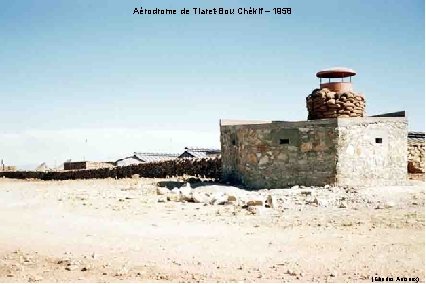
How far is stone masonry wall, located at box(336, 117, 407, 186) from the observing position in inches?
498

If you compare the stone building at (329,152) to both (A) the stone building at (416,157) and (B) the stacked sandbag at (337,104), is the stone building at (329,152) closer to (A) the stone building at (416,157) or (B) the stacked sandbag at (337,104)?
(B) the stacked sandbag at (337,104)

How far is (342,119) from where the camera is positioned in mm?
A: 12609

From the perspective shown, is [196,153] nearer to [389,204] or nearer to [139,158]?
[139,158]

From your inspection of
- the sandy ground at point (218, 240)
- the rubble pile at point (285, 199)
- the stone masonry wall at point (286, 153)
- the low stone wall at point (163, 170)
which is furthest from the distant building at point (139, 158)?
the sandy ground at point (218, 240)

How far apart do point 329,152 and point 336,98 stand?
2.87m

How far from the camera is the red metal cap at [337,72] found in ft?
49.1

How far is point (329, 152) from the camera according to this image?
12711 mm

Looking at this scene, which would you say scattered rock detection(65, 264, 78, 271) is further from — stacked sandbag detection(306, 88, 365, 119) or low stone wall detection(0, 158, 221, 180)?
low stone wall detection(0, 158, 221, 180)

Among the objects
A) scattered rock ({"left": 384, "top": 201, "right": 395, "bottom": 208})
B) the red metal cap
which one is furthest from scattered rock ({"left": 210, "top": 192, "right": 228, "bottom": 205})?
the red metal cap

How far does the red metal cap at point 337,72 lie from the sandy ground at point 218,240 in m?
5.25

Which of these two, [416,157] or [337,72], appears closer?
[337,72]

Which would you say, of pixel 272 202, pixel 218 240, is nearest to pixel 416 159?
pixel 272 202

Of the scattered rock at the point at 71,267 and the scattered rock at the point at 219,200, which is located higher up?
the scattered rock at the point at 219,200

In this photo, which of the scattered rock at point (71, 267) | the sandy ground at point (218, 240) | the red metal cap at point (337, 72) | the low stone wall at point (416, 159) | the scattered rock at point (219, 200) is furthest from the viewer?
the low stone wall at point (416, 159)
